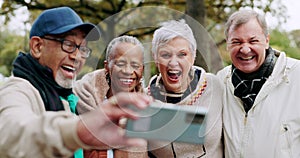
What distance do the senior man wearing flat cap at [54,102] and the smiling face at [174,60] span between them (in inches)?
15.3

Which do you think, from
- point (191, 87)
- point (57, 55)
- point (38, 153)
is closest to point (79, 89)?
point (57, 55)

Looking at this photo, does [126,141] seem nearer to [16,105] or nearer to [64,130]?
[64,130]

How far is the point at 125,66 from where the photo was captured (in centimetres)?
226

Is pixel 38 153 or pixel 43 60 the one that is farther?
pixel 43 60

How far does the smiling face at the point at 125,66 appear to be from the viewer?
2.25 meters

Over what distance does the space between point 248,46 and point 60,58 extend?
138 centimetres

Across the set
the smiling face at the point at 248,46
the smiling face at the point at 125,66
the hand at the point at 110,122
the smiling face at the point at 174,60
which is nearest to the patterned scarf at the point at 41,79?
the smiling face at the point at 125,66

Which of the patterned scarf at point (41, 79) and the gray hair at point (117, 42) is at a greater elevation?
the gray hair at point (117, 42)

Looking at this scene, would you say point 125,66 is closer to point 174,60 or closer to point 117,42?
point 117,42

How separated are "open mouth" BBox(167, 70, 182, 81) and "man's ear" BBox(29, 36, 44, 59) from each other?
2.23ft

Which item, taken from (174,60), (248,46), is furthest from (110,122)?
(248,46)

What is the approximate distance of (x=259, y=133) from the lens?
3217 mm

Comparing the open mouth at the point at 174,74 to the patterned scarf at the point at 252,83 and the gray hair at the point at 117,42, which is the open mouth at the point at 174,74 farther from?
the patterned scarf at the point at 252,83

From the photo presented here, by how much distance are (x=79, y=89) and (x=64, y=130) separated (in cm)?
104
